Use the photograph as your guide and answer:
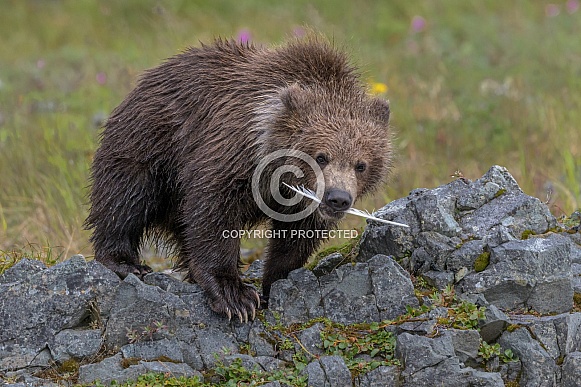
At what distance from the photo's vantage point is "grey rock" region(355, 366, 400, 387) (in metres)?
4.34

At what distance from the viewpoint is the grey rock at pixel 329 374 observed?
170 inches

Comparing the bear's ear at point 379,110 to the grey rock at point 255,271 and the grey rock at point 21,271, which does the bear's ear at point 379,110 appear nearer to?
the grey rock at point 255,271

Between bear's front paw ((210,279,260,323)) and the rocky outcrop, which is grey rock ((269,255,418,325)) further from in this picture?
bear's front paw ((210,279,260,323))

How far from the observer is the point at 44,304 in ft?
15.1

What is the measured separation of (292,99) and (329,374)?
5.33 feet

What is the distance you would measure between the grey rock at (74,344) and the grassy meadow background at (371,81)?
0.98 m

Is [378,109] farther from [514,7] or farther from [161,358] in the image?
[514,7]

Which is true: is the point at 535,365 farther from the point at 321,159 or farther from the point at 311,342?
the point at 321,159

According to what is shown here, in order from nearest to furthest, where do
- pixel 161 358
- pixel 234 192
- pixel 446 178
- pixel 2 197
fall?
pixel 161 358 < pixel 234 192 < pixel 2 197 < pixel 446 178

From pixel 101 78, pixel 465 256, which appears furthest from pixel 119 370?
pixel 101 78

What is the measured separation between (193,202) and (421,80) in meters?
6.63

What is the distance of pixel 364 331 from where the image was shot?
4.66 meters

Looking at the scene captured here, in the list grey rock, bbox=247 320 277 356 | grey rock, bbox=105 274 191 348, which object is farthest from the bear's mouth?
grey rock, bbox=105 274 191 348

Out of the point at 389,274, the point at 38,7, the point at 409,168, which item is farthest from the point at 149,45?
the point at 389,274
